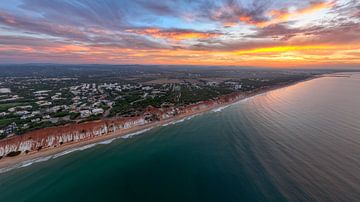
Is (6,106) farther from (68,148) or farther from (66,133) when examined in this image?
(68,148)

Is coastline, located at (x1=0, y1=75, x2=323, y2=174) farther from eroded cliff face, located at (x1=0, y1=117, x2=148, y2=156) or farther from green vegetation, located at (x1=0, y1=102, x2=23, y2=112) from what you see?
green vegetation, located at (x1=0, y1=102, x2=23, y2=112)

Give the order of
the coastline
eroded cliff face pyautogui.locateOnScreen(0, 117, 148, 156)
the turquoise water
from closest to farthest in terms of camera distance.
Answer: the turquoise water → the coastline → eroded cliff face pyautogui.locateOnScreen(0, 117, 148, 156)

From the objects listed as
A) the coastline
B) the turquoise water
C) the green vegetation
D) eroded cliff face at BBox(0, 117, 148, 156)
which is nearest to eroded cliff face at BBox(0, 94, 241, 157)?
eroded cliff face at BBox(0, 117, 148, 156)

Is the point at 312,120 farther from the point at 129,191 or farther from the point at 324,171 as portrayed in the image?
the point at 129,191

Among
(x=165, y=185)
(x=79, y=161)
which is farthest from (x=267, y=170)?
(x=79, y=161)

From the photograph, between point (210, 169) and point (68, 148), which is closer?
point (210, 169)

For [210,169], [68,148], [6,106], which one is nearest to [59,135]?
[68,148]

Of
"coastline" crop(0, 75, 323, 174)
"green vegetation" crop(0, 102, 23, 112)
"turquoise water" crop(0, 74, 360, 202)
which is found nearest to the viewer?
"turquoise water" crop(0, 74, 360, 202)
